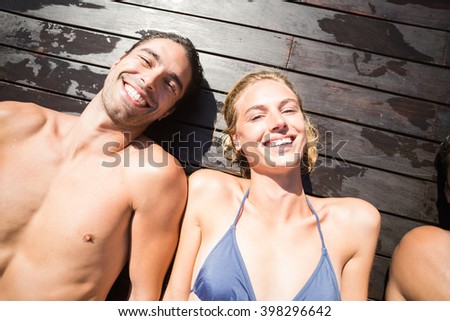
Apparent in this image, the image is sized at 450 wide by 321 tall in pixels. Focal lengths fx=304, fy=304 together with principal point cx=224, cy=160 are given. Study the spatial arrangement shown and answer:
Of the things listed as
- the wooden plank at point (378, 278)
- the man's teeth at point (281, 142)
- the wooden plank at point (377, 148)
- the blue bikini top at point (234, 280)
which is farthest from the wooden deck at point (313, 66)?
the blue bikini top at point (234, 280)

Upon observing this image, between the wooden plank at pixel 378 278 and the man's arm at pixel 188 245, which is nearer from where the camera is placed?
the man's arm at pixel 188 245

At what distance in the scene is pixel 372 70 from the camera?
2738mm

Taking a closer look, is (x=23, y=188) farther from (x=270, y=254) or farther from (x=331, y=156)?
(x=331, y=156)

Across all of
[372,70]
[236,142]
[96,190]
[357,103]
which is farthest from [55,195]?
[372,70]

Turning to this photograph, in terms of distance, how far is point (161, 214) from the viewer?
6.82 feet

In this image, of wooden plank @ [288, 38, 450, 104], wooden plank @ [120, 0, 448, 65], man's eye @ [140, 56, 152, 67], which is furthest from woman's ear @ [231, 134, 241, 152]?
wooden plank @ [120, 0, 448, 65]

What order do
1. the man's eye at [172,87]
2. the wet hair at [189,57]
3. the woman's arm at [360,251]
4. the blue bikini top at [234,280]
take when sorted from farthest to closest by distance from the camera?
the wet hair at [189,57]
the man's eye at [172,87]
the woman's arm at [360,251]
the blue bikini top at [234,280]

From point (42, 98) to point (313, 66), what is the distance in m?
2.48

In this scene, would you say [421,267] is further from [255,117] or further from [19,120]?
[19,120]

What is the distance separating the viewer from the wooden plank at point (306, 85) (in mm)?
2656

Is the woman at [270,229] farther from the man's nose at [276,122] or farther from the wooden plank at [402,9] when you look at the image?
the wooden plank at [402,9]

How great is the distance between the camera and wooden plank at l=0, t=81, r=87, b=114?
272 cm

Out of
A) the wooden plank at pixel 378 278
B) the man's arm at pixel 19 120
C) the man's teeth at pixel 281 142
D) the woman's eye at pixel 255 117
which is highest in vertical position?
the woman's eye at pixel 255 117

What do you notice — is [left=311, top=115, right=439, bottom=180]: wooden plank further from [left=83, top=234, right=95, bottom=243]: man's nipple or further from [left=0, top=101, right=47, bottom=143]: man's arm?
[left=0, top=101, right=47, bottom=143]: man's arm
